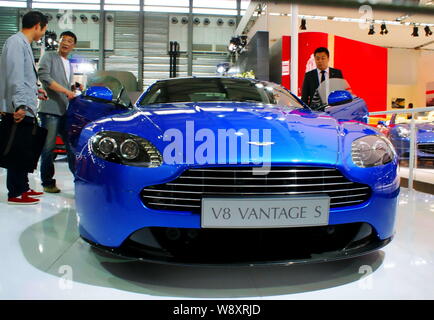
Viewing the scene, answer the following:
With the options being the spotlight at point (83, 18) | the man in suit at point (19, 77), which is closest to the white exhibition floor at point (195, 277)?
the man in suit at point (19, 77)

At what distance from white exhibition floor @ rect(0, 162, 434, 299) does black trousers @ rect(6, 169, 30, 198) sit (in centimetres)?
91

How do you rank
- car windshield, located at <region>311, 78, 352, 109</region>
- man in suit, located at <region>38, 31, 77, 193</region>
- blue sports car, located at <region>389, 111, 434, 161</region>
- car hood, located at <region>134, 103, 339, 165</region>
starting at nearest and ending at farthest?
1. car hood, located at <region>134, 103, 339, 165</region>
2. man in suit, located at <region>38, 31, 77, 193</region>
3. car windshield, located at <region>311, 78, 352, 109</region>
4. blue sports car, located at <region>389, 111, 434, 161</region>

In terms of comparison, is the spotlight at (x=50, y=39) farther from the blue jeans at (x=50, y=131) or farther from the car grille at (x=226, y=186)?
the car grille at (x=226, y=186)

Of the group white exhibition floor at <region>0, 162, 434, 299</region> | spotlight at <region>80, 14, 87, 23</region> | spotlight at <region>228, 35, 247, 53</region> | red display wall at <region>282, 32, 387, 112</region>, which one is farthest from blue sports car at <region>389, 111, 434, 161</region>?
spotlight at <region>80, 14, 87, 23</region>

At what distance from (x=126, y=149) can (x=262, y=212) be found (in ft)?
1.86

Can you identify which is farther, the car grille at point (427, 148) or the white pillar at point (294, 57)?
the white pillar at point (294, 57)

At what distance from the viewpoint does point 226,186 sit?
51.9 inches

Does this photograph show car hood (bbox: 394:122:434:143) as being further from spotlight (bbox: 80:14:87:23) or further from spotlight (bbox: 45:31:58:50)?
spotlight (bbox: 80:14:87:23)

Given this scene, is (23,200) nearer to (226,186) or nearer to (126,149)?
(126,149)

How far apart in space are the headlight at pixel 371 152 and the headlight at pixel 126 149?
781mm

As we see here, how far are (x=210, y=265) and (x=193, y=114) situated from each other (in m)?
0.70

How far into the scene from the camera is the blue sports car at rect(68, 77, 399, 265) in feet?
4.27

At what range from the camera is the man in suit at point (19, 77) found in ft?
8.70

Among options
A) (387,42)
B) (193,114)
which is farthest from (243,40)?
(193,114)
